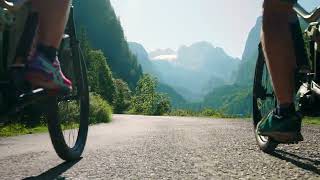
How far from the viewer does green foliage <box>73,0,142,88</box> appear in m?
116

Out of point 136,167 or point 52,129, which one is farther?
point 52,129

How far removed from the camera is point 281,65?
297 cm

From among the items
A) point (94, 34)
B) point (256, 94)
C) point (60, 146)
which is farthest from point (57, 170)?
point (94, 34)

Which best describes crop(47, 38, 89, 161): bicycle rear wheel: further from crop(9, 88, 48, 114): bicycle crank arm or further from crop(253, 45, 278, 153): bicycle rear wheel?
crop(253, 45, 278, 153): bicycle rear wheel

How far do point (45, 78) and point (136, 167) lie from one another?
34.7 inches

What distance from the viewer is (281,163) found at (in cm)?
306

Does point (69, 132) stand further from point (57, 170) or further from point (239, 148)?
point (239, 148)

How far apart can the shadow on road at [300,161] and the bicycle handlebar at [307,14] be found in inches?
34.9

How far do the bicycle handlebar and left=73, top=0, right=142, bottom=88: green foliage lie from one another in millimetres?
110855

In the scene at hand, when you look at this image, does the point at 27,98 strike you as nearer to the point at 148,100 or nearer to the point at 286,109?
the point at 286,109

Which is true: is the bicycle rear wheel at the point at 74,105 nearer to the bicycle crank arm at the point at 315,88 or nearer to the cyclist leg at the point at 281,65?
the cyclist leg at the point at 281,65

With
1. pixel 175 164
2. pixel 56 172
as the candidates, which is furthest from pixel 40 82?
pixel 175 164

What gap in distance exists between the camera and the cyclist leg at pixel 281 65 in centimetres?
283

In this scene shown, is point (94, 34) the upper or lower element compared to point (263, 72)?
upper
